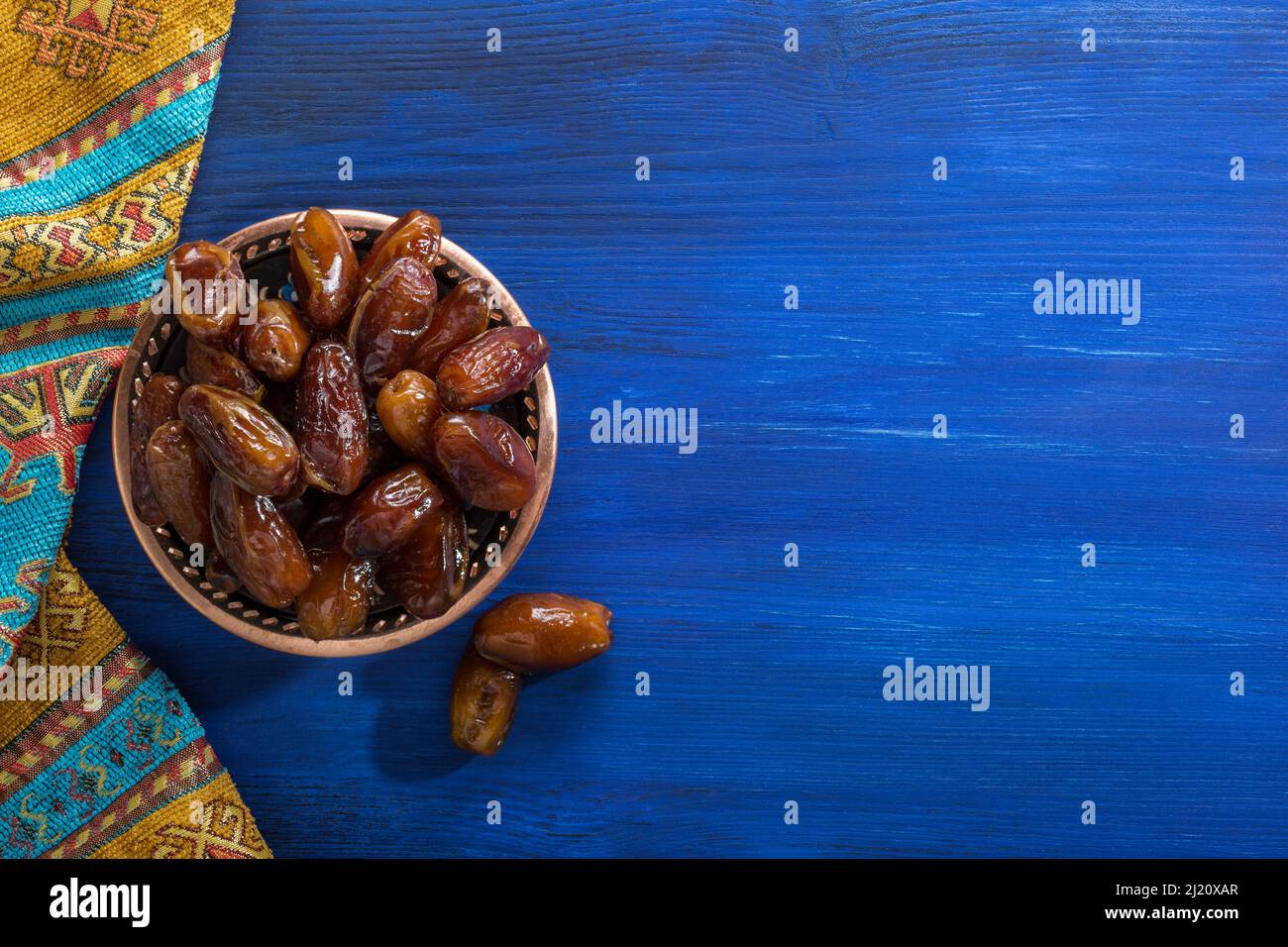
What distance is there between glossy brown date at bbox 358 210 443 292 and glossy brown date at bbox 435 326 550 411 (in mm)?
103

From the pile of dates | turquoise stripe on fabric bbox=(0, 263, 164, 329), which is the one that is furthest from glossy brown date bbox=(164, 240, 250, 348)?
turquoise stripe on fabric bbox=(0, 263, 164, 329)

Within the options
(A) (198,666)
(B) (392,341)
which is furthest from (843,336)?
(A) (198,666)

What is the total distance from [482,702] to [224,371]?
49cm

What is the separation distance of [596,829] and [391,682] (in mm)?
325

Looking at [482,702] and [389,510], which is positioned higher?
[389,510]

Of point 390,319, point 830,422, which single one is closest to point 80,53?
point 390,319

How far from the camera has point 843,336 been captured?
125 centimetres

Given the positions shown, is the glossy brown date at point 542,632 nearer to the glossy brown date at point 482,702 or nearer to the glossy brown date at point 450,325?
the glossy brown date at point 482,702

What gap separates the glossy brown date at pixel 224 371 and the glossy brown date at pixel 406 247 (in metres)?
0.14

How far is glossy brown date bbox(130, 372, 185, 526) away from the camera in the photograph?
1.00 meters

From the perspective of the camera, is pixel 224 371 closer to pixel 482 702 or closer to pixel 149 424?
pixel 149 424

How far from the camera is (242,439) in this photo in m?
0.90

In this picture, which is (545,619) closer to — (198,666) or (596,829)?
(596,829)

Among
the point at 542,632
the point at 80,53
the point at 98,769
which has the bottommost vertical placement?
the point at 98,769
